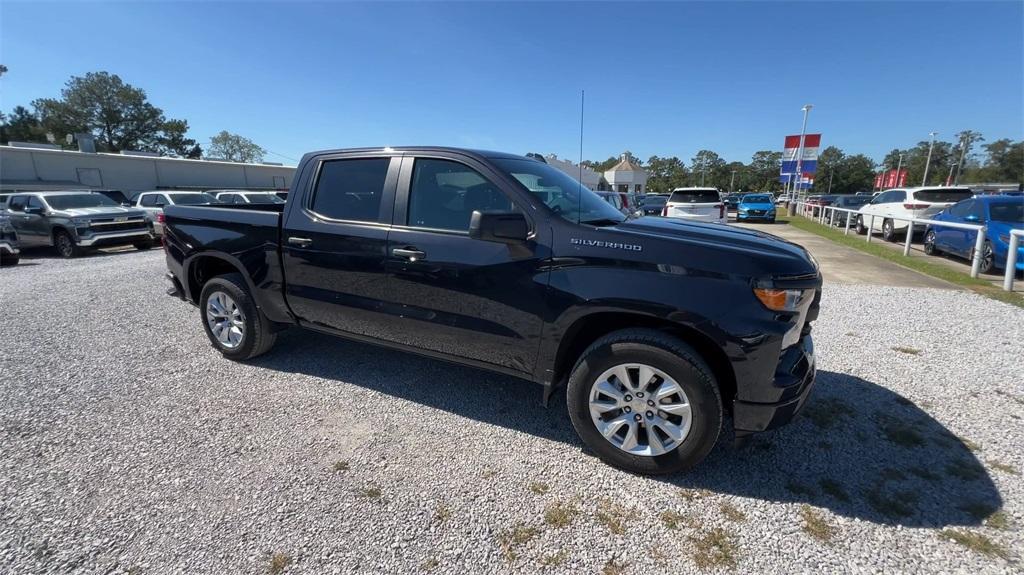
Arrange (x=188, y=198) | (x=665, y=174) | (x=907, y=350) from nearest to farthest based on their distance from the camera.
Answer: (x=907, y=350), (x=188, y=198), (x=665, y=174)

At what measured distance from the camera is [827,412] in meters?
3.26

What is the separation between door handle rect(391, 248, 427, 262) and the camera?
302 centimetres

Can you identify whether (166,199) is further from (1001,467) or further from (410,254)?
(1001,467)

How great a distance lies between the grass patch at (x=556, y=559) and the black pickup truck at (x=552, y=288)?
0.72m

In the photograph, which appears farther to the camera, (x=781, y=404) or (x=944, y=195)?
(x=944, y=195)

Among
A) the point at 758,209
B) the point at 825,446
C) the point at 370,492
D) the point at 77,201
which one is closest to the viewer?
the point at 370,492

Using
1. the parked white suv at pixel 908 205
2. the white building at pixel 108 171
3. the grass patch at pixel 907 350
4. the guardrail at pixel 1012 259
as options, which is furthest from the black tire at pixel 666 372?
the white building at pixel 108 171

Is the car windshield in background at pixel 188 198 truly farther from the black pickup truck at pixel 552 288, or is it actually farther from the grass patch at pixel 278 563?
the grass patch at pixel 278 563

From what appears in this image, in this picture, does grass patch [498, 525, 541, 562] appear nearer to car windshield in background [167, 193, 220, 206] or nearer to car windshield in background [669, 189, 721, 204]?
car windshield in background [669, 189, 721, 204]

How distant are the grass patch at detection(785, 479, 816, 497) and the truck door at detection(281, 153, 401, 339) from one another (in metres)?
2.71

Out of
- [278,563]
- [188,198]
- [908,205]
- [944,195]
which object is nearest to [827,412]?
[278,563]

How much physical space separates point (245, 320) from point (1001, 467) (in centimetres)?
541

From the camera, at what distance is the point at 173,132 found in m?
66.1

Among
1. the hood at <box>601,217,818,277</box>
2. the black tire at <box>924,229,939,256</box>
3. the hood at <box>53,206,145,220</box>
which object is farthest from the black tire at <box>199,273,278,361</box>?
the black tire at <box>924,229,939,256</box>
